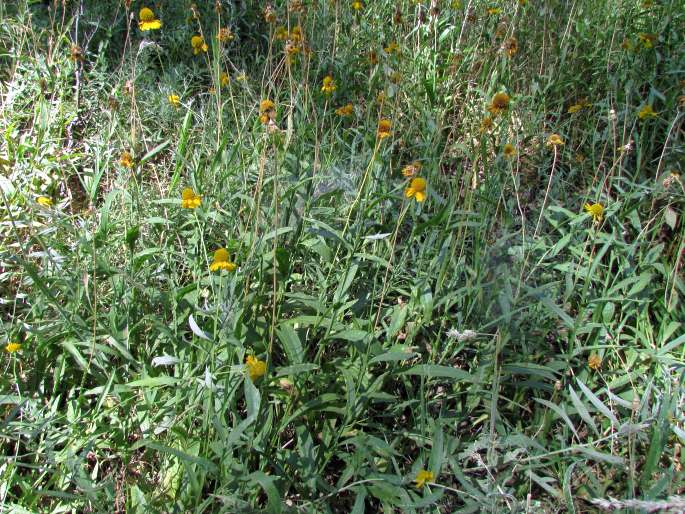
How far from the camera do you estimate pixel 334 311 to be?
1927 millimetres

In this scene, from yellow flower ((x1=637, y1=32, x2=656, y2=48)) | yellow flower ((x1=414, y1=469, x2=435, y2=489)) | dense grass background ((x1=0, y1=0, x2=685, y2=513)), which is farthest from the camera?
yellow flower ((x1=637, y1=32, x2=656, y2=48))

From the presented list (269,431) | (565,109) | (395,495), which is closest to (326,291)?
(269,431)

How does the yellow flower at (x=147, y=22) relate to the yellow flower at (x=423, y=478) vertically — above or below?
above

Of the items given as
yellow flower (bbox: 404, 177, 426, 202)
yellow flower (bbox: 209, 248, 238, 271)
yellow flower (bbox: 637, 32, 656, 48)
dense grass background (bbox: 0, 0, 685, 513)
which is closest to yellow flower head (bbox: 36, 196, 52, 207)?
A: dense grass background (bbox: 0, 0, 685, 513)

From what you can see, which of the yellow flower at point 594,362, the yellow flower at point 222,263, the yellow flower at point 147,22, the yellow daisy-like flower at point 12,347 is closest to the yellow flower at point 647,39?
the yellow flower at point 594,362

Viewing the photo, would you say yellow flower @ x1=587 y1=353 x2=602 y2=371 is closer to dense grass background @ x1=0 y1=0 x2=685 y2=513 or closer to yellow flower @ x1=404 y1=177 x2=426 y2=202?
dense grass background @ x1=0 y1=0 x2=685 y2=513

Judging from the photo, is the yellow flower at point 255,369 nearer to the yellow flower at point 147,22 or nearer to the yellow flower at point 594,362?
the yellow flower at point 594,362

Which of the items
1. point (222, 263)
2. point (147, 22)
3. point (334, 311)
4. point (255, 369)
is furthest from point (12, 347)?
point (147, 22)

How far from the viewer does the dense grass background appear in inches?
64.5

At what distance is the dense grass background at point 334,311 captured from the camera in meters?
1.64

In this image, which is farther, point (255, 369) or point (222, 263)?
point (222, 263)

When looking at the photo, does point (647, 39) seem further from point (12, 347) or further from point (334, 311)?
point (12, 347)

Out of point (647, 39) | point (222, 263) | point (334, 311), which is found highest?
point (647, 39)

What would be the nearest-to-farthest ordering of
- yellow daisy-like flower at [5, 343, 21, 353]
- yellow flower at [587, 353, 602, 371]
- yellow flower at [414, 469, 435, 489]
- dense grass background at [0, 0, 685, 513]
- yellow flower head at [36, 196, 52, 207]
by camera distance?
1. yellow flower at [414, 469, 435, 489]
2. dense grass background at [0, 0, 685, 513]
3. yellow daisy-like flower at [5, 343, 21, 353]
4. yellow flower at [587, 353, 602, 371]
5. yellow flower head at [36, 196, 52, 207]
